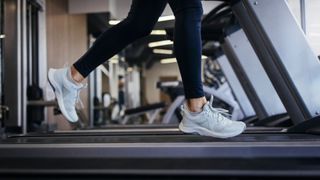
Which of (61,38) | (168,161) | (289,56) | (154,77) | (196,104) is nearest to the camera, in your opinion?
(168,161)

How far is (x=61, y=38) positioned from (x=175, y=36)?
145 inches

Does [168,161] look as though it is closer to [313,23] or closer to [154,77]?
[313,23]

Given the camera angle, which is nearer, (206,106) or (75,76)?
(206,106)

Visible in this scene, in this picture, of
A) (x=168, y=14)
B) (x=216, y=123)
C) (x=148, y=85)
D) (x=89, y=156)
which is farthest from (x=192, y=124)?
(x=148, y=85)

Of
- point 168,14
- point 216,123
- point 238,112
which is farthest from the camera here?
point 238,112

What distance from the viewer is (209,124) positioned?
1.50 meters

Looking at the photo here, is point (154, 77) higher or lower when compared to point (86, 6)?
higher

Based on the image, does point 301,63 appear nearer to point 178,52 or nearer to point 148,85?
point 178,52

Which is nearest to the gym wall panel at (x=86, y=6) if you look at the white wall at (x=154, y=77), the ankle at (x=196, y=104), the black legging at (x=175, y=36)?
the black legging at (x=175, y=36)

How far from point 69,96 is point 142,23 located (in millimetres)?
407

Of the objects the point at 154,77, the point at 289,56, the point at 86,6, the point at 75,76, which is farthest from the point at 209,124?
Answer: the point at 154,77

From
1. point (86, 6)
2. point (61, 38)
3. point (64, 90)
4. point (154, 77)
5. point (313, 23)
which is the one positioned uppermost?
point (154, 77)

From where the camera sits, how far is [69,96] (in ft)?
5.32

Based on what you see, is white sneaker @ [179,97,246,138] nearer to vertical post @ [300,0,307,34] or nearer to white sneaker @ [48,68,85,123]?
white sneaker @ [48,68,85,123]
